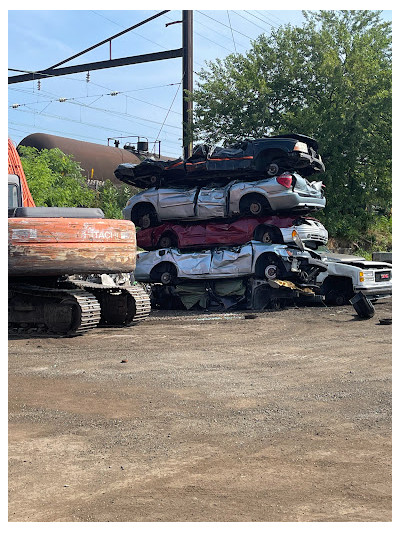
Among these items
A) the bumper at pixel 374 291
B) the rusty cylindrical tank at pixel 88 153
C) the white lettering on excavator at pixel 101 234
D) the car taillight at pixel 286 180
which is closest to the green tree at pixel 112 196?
the rusty cylindrical tank at pixel 88 153

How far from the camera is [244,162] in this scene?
16844mm

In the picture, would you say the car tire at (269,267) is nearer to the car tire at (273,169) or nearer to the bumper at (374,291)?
the bumper at (374,291)

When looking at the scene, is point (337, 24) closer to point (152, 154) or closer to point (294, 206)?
point (152, 154)

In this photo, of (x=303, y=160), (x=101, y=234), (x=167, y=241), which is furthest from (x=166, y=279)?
(x=101, y=234)

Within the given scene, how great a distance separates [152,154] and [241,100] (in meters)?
11.4

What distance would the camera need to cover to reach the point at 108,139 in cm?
4028

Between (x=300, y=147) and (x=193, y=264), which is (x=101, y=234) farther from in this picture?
(x=300, y=147)

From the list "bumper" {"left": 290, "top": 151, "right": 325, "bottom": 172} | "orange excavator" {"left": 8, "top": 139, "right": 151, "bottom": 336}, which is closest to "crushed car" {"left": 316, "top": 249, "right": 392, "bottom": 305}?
"bumper" {"left": 290, "top": 151, "right": 325, "bottom": 172}

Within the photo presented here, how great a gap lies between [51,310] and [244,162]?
7224mm

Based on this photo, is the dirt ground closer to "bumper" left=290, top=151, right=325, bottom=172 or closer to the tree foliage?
"bumper" left=290, top=151, right=325, bottom=172

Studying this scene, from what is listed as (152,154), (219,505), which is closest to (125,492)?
(219,505)

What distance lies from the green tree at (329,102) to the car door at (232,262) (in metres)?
10.3

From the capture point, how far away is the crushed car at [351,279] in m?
16.2

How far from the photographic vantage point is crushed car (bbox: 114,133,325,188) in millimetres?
16531
